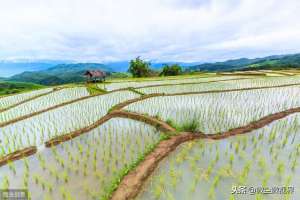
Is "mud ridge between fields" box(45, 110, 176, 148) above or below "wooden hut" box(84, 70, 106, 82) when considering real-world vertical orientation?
below

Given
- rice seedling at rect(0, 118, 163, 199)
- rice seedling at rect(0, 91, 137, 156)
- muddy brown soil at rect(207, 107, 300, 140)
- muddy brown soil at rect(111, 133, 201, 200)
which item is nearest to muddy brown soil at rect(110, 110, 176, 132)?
rice seedling at rect(0, 118, 163, 199)

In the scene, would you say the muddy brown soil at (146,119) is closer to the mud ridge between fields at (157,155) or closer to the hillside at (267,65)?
the mud ridge between fields at (157,155)

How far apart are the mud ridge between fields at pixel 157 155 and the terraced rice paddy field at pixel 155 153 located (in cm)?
2

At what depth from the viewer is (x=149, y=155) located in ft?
14.5

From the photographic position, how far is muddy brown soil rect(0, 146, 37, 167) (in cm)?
447

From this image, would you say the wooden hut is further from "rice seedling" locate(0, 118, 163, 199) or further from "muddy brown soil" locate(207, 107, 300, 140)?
"muddy brown soil" locate(207, 107, 300, 140)

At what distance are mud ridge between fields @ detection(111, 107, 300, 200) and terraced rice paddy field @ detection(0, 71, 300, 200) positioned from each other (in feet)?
0.06

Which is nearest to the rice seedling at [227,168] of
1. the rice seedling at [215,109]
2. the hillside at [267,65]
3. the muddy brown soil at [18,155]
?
the rice seedling at [215,109]

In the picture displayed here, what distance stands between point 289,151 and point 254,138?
83 cm

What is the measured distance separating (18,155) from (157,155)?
10.3ft

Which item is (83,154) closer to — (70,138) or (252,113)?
(70,138)

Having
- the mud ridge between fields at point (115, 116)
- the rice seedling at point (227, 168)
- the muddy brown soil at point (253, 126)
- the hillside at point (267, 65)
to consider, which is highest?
the hillside at point (267, 65)

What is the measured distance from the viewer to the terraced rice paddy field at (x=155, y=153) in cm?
338

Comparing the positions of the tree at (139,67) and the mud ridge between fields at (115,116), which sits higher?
the tree at (139,67)
